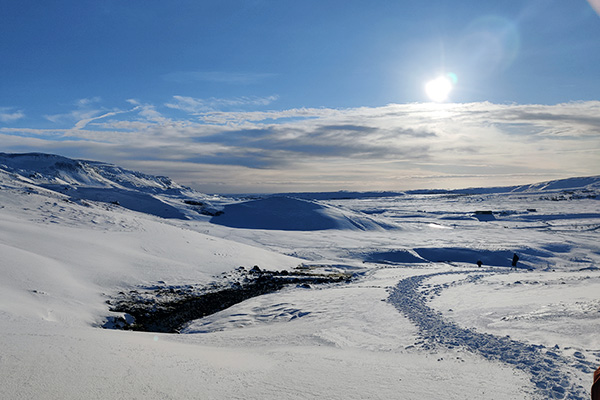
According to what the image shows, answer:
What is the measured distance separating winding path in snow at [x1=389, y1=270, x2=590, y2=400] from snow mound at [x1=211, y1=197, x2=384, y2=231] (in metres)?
41.7

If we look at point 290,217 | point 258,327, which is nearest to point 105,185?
point 290,217

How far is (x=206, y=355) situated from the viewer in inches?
283

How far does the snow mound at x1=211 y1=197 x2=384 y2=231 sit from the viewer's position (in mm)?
54125

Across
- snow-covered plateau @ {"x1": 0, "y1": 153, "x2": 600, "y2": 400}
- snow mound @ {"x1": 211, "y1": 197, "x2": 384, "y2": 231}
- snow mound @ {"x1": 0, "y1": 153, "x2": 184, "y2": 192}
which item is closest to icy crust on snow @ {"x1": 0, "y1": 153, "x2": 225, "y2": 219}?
snow mound @ {"x1": 0, "y1": 153, "x2": 184, "y2": 192}

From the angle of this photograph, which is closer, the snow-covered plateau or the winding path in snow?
the snow-covered plateau

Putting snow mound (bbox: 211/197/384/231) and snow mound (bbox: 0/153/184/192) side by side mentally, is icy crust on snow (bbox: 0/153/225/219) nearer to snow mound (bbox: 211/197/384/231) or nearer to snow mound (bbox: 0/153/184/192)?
snow mound (bbox: 0/153/184/192)

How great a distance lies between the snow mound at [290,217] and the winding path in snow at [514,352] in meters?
41.7

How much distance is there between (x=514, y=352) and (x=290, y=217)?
4985 cm

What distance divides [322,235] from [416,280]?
2533 centimetres

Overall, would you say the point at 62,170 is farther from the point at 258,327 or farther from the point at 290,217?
the point at 258,327

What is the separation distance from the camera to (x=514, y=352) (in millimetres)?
7473

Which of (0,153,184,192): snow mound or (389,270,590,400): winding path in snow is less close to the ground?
(0,153,184,192): snow mound

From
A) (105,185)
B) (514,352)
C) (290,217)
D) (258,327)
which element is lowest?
(258,327)

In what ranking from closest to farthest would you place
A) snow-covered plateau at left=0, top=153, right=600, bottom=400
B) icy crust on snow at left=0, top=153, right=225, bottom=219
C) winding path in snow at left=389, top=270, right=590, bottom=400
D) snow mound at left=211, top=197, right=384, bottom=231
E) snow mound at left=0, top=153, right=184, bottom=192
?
snow-covered plateau at left=0, top=153, right=600, bottom=400 < winding path in snow at left=389, top=270, right=590, bottom=400 < snow mound at left=211, top=197, right=384, bottom=231 < icy crust on snow at left=0, top=153, right=225, bottom=219 < snow mound at left=0, top=153, right=184, bottom=192
